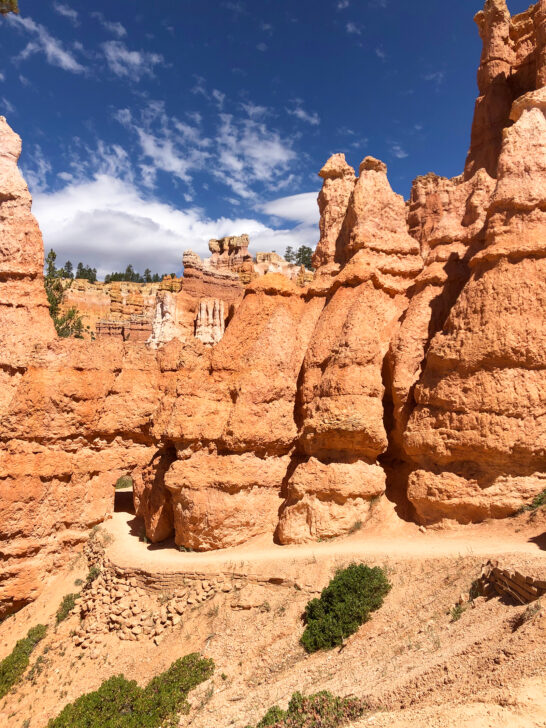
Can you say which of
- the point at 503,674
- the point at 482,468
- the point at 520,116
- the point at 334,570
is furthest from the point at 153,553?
the point at 520,116

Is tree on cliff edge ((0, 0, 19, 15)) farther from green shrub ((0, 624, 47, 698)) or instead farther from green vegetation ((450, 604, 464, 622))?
green vegetation ((450, 604, 464, 622))

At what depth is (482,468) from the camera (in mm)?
12062

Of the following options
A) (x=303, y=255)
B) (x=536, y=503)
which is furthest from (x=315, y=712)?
(x=303, y=255)

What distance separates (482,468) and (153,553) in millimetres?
10145

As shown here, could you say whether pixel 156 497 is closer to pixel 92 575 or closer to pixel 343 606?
pixel 92 575

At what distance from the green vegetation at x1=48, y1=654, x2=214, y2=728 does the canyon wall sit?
3.97 metres

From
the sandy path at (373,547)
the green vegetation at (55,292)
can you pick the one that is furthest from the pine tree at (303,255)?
the sandy path at (373,547)

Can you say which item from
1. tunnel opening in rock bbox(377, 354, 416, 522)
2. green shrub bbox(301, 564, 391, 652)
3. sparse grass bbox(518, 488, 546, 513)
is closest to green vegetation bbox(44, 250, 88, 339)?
tunnel opening in rock bbox(377, 354, 416, 522)

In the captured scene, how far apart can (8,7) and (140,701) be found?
72.7 ft

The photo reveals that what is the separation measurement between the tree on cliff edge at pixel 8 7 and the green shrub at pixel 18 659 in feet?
69.0

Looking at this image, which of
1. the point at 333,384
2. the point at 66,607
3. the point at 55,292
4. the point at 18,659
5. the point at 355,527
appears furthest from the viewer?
the point at 55,292

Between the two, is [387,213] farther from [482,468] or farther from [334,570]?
[334,570]

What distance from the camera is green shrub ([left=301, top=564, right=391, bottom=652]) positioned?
9852mm

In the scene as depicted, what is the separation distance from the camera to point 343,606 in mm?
10023
